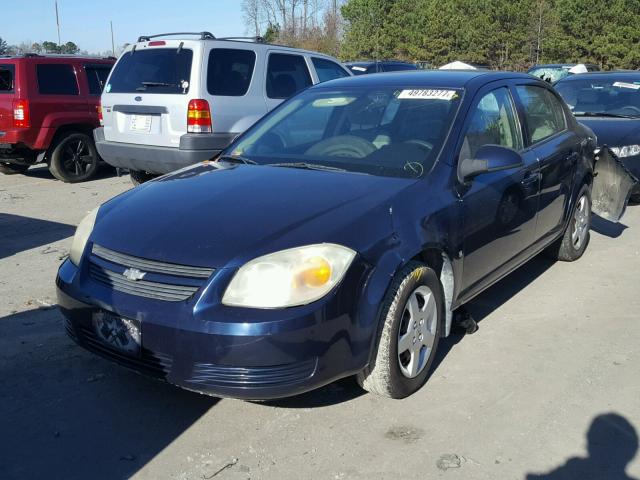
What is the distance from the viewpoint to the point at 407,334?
3.40 m

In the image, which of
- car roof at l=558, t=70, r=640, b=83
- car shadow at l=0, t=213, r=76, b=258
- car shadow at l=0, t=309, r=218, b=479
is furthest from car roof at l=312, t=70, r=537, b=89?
car roof at l=558, t=70, r=640, b=83

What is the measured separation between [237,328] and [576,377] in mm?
2129

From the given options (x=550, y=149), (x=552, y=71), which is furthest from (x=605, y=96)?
(x=552, y=71)

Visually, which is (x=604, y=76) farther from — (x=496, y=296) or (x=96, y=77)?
(x=96, y=77)

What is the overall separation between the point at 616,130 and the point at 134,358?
697 cm

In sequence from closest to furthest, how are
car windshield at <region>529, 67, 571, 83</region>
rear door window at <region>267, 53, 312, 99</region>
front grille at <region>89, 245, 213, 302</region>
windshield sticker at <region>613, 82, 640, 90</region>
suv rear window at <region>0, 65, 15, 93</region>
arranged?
1. front grille at <region>89, 245, 213, 302</region>
2. rear door window at <region>267, 53, 312, 99</region>
3. windshield sticker at <region>613, 82, 640, 90</region>
4. suv rear window at <region>0, 65, 15, 93</region>
5. car windshield at <region>529, 67, 571, 83</region>

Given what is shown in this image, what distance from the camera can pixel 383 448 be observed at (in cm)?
308

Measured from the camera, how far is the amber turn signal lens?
2910 mm

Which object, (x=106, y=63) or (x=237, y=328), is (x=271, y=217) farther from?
(x=106, y=63)

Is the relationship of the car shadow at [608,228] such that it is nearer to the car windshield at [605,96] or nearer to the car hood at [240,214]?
the car windshield at [605,96]

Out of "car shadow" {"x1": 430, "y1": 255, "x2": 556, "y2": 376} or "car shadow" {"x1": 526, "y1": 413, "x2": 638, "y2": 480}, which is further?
"car shadow" {"x1": 430, "y1": 255, "x2": 556, "y2": 376}

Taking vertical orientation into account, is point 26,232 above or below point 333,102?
below

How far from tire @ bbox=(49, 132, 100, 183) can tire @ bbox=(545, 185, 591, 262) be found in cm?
733

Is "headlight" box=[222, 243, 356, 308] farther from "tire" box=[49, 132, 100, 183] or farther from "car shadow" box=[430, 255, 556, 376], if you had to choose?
"tire" box=[49, 132, 100, 183]
